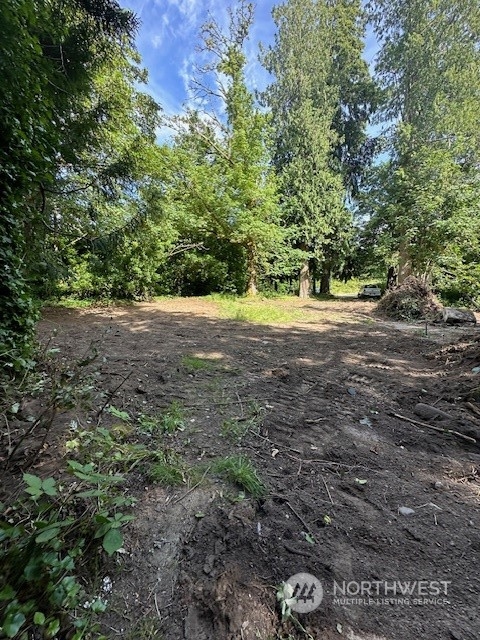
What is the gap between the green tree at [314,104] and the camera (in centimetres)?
1343

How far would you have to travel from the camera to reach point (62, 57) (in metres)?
3.38

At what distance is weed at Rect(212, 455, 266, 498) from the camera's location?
5.10 ft

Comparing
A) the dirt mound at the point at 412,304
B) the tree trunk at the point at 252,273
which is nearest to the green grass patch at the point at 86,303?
the tree trunk at the point at 252,273

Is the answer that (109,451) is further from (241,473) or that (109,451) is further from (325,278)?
(325,278)

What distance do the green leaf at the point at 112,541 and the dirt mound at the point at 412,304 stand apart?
317 inches

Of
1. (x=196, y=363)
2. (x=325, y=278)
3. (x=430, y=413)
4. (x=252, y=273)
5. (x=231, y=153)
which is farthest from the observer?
(x=325, y=278)

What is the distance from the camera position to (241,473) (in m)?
1.62

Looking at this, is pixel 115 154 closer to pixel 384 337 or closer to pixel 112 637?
pixel 384 337

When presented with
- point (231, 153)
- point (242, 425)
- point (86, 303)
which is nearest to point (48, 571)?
point (242, 425)

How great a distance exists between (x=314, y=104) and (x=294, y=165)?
3.38 meters

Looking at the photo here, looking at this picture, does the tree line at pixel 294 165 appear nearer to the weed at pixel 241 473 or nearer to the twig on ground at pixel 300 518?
the weed at pixel 241 473

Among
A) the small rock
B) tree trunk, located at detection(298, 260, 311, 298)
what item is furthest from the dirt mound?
tree trunk, located at detection(298, 260, 311, 298)

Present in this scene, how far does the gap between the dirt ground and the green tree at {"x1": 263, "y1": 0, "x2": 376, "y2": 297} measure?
11.3 m

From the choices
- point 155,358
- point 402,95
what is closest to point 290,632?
point 155,358
